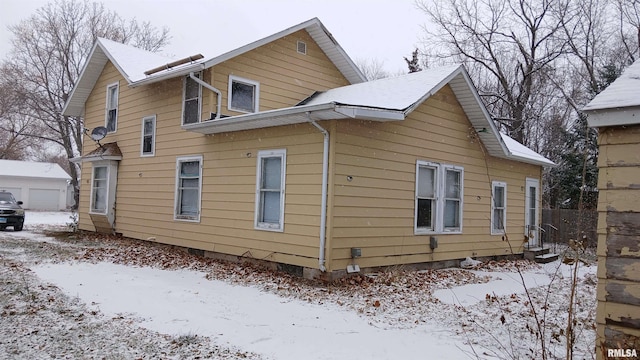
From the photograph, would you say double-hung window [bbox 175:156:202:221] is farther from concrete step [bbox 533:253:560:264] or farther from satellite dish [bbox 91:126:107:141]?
concrete step [bbox 533:253:560:264]

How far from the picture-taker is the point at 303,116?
830cm

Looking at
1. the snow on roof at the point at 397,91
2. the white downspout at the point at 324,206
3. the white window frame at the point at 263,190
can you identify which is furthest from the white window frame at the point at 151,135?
the white downspout at the point at 324,206

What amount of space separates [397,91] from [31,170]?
34570mm

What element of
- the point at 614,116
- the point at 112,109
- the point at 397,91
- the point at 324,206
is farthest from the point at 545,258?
the point at 112,109

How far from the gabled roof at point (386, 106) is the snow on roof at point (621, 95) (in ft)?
13.5

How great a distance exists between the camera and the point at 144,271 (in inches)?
373

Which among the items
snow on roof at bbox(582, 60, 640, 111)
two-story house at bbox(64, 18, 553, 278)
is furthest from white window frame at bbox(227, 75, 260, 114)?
snow on roof at bbox(582, 60, 640, 111)

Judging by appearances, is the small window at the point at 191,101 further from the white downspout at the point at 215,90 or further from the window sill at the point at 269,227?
the window sill at the point at 269,227

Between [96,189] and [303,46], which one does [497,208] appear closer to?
[303,46]

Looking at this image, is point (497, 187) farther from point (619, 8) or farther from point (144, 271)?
point (619, 8)

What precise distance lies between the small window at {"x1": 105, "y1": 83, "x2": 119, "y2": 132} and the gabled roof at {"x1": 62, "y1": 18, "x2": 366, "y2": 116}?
99 cm

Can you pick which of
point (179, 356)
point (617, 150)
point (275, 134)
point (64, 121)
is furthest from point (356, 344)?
point (64, 121)

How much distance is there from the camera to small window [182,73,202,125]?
11805mm

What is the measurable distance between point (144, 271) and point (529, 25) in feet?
81.6
